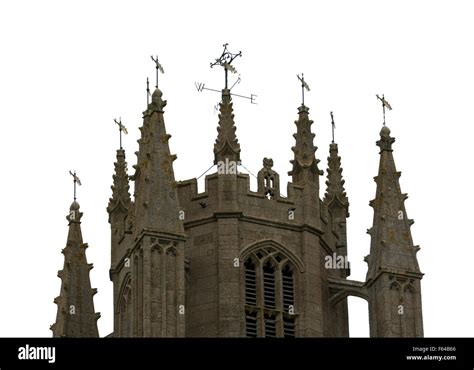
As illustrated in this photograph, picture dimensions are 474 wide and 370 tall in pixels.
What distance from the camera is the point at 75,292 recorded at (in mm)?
132250

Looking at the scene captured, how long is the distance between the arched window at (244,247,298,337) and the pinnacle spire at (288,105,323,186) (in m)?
3.38

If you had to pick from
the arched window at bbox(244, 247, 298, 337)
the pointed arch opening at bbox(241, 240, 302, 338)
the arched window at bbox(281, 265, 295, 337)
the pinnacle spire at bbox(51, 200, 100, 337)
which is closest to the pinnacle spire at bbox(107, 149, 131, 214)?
the pinnacle spire at bbox(51, 200, 100, 337)

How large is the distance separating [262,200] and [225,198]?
1.32 m

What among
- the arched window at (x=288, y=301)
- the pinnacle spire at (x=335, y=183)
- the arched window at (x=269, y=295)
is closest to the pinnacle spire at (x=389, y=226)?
the arched window at (x=288, y=301)

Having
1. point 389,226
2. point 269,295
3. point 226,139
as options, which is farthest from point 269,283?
point 226,139

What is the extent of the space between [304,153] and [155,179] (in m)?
7.29

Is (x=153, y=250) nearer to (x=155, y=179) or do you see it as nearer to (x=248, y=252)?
(x=155, y=179)

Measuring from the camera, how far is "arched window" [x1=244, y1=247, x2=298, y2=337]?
128375 mm

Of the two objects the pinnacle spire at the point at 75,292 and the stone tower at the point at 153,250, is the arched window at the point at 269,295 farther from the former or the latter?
the pinnacle spire at the point at 75,292

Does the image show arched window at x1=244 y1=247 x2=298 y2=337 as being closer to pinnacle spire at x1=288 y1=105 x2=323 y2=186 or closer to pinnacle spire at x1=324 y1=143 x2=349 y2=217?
pinnacle spire at x1=288 y1=105 x2=323 y2=186

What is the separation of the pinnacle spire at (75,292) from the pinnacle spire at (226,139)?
5.93 metres
